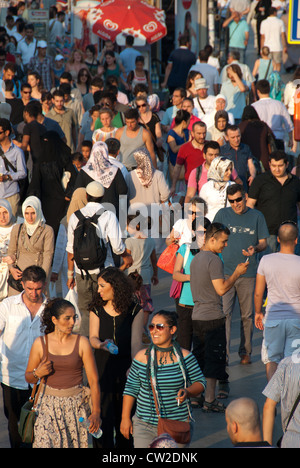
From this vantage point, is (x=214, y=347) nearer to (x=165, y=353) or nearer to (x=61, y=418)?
(x=165, y=353)

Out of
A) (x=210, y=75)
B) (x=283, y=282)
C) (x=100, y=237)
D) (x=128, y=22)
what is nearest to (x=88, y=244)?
(x=100, y=237)

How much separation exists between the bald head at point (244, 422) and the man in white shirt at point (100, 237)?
3.59 m

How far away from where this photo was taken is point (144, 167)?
10508 millimetres

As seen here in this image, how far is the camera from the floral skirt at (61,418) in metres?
6.04

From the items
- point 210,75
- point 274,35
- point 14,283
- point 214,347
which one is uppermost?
point 274,35

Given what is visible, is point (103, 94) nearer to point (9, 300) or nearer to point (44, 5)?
point (9, 300)

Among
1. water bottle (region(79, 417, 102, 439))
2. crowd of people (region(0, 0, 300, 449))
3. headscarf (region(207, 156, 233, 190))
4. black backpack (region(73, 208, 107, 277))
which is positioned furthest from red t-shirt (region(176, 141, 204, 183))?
water bottle (region(79, 417, 102, 439))

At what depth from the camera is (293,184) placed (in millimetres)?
10211

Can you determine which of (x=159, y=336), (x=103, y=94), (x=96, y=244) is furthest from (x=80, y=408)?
(x=103, y=94)

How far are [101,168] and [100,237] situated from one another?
5.54 feet

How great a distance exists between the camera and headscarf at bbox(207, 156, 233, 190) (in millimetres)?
10109

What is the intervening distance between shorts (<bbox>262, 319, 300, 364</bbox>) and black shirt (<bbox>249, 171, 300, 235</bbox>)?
2797mm

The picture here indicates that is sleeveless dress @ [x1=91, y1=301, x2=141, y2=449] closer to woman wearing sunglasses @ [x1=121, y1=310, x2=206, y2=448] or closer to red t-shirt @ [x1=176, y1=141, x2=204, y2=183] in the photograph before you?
woman wearing sunglasses @ [x1=121, y1=310, x2=206, y2=448]

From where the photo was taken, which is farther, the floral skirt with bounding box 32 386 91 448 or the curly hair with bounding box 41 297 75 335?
the curly hair with bounding box 41 297 75 335
